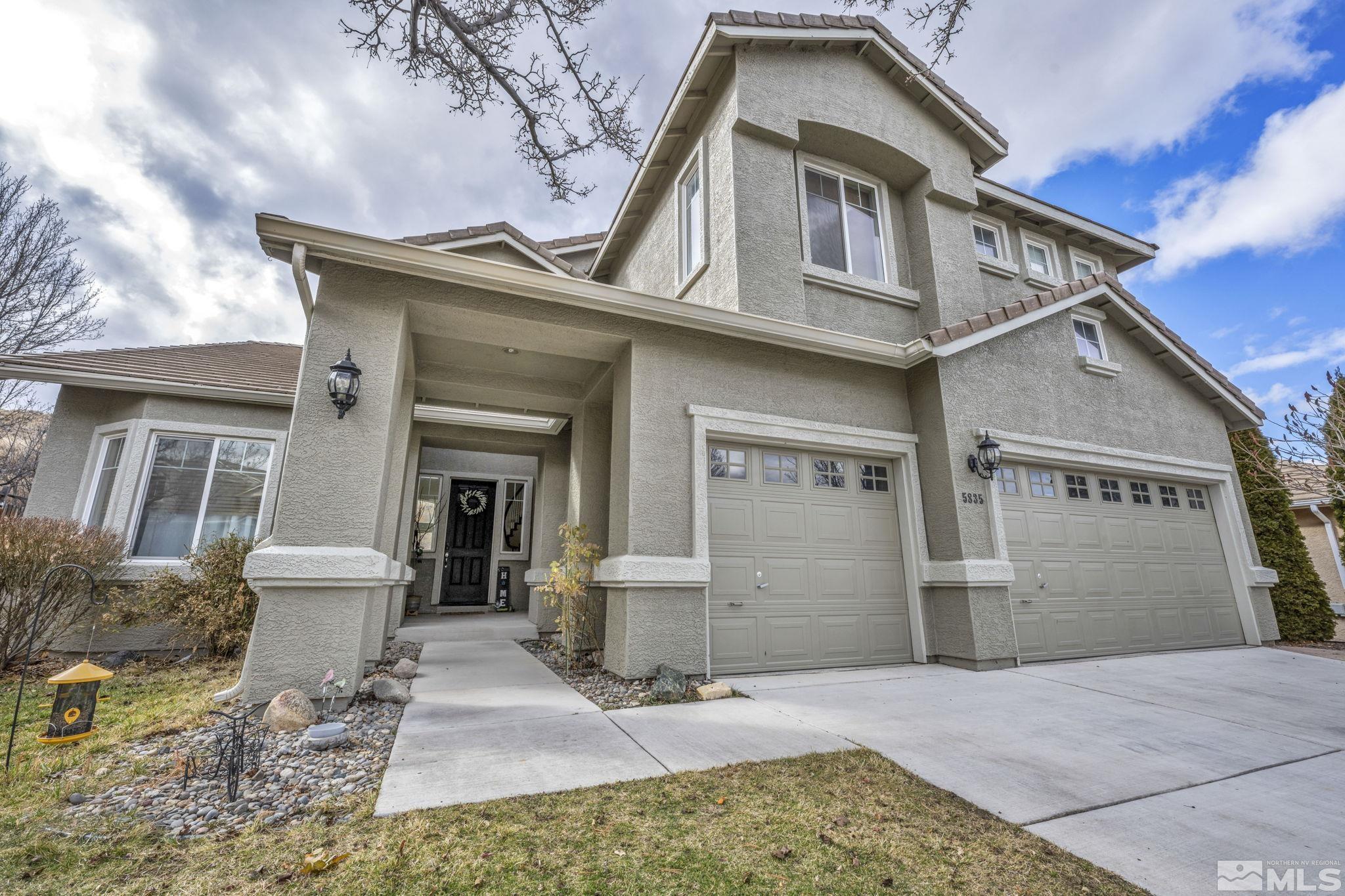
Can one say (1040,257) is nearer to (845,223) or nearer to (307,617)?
(845,223)

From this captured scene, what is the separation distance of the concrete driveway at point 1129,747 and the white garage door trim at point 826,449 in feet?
2.73

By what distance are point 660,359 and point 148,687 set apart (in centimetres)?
574

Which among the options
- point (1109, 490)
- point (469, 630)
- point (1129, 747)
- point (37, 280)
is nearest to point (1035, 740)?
point (1129, 747)

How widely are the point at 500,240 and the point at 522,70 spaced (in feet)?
16.4

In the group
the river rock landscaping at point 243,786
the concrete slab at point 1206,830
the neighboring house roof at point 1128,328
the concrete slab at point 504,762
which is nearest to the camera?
the concrete slab at point 1206,830

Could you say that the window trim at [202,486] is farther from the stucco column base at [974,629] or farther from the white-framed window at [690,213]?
the stucco column base at [974,629]

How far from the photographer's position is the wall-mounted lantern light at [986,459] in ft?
20.7

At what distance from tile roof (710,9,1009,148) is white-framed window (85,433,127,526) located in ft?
31.5

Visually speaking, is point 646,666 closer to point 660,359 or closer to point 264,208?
point 660,359

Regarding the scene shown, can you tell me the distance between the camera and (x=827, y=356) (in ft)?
21.4

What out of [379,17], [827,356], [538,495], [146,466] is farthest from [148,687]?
[827,356]

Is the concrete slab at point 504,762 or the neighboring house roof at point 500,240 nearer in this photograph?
the concrete slab at point 504,762

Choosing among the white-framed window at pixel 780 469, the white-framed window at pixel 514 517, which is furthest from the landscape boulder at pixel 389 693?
the white-framed window at pixel 514 517

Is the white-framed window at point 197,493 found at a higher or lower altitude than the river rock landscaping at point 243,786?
higher
